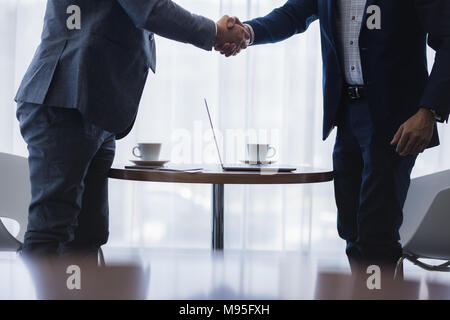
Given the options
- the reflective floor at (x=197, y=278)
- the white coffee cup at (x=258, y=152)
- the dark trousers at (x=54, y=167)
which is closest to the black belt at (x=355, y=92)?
the white coffee cup at (x=258, y=152)

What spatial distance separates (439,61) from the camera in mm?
1158

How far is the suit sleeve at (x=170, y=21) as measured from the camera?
1.22 m

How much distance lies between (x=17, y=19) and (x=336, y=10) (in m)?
1.88

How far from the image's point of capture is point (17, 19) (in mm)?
2465

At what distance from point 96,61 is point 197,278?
1.08 meters

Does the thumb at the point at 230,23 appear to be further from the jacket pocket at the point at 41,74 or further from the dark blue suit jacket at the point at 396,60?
the jacket pocket at the point at 41,74

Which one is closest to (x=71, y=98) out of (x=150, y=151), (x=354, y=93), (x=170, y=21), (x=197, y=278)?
(x=150, y=151)

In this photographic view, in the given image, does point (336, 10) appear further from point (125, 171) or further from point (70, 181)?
point (70, 181)

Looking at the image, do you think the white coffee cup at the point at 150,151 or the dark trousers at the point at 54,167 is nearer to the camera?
the dark trousers at the point at 54,167

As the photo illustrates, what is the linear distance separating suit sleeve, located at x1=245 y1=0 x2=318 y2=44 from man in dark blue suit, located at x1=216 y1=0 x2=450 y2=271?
0.30m

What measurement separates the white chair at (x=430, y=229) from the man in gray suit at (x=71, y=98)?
924mm

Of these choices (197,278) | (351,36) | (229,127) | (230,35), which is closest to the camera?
(351,36)

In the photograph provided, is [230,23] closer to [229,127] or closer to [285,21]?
[285,21]

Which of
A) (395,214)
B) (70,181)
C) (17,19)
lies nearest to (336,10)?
(395,214)
